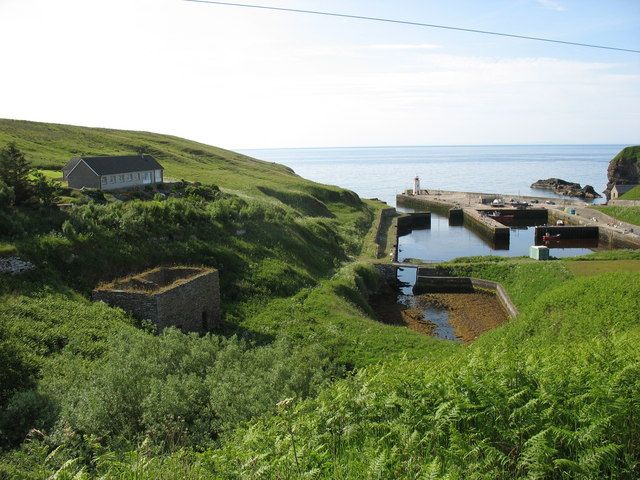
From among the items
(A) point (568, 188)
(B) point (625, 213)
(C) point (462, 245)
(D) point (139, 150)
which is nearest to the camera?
(C) point (462, 245)

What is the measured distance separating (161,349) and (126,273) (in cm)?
1187

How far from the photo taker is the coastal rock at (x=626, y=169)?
125 m

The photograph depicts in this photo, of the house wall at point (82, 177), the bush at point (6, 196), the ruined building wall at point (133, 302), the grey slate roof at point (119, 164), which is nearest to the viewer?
the ruined building wall at point (133, 302)

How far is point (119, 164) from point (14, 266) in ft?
105

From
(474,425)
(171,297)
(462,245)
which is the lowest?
(462,245)

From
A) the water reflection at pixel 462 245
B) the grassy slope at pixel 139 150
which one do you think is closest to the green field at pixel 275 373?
the water reflection at pixel 462 245

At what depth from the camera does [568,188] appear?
468ft

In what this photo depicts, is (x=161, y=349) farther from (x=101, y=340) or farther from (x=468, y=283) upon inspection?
(x=468, y=283)

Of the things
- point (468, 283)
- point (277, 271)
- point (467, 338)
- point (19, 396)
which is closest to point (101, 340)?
point (19, 396)

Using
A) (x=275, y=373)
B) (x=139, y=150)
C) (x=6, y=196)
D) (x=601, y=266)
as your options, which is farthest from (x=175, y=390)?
(x=139, y=150)

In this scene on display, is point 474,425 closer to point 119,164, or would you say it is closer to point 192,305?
point 192,305

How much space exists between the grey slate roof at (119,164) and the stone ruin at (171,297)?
2774 centimetres

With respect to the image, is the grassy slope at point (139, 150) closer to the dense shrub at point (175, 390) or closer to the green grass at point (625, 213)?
the green grass at point (625, 213)

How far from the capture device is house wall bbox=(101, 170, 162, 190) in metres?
49.6
